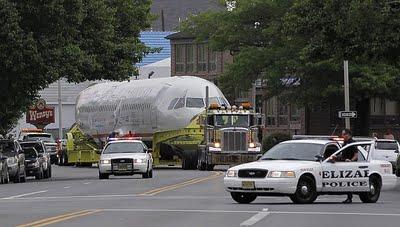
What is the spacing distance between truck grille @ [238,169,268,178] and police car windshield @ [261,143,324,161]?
3.43 feet

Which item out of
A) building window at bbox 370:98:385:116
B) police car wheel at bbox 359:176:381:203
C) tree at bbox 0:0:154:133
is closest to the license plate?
police car wheel at bbox 359:176:381:203

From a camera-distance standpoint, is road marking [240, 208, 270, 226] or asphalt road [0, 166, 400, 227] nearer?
road marking [240, 208, 270, 226]

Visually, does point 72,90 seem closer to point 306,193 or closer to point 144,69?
point 144,69

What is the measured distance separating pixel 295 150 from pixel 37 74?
16505 mm

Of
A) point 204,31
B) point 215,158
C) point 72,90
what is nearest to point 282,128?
point 204,31

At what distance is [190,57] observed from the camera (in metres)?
94.4

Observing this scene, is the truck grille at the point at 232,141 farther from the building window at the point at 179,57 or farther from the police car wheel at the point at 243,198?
the building window at the point at 179,57

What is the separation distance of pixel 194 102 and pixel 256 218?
32727 mm

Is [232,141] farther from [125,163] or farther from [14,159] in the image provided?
[14,159]

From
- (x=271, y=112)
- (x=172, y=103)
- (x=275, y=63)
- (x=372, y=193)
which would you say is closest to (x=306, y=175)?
(x=372, y=193)

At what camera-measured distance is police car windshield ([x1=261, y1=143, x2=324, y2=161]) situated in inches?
964

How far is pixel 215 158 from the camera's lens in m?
49.2

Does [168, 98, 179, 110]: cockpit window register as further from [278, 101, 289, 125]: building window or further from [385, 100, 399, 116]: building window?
[278, 101, 289, 125]: building window

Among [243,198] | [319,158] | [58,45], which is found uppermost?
[58,45]
